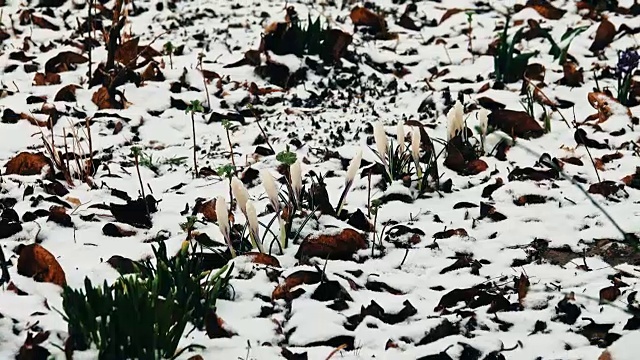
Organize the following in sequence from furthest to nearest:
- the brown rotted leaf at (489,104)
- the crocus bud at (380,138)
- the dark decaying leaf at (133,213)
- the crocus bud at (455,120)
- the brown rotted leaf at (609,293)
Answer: the brown rotted leaf at (489,104), the crocus bud at (455,120), the crocus bud at (380,138), the dark decaying leaf at (133,213), the brown rotted leaf at (609,293)

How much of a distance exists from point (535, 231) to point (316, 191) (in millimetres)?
841

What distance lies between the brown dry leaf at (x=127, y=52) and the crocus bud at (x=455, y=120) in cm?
252

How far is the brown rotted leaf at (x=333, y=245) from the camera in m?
2.76

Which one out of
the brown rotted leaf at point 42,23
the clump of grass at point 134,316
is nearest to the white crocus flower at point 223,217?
the clump of grass at point 134,316

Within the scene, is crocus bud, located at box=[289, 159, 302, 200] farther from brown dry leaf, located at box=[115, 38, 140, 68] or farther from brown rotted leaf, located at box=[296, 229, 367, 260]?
brown dry leaf, located at box=[115, 38, 140, 68]

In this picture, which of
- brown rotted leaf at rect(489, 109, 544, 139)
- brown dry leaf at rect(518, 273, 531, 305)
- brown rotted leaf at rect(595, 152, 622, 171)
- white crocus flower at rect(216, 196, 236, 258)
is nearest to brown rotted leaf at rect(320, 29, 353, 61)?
brown rotted leaf at rect(489, 109, 544, 139)

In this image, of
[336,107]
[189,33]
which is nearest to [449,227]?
[336,107]

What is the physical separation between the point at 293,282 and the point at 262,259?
0.19 meters

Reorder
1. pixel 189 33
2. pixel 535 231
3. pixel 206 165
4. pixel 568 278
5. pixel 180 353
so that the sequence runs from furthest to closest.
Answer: pixel 189 33
pixel 206 165
pixel 535 231
pixel 568 278
pixel 180 353

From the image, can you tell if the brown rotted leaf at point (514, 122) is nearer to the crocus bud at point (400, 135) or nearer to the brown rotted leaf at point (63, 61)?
the crocus bud at point (400, 135)

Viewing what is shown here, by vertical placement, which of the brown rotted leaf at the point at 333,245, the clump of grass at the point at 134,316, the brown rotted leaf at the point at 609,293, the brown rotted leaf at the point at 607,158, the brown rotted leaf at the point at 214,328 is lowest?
the brown rotted leaf at the point at 607,158

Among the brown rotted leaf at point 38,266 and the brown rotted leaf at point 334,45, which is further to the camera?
the brown rotted leaf at point 334,45

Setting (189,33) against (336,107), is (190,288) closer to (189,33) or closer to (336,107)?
(336,107)

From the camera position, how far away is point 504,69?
4820 mm
